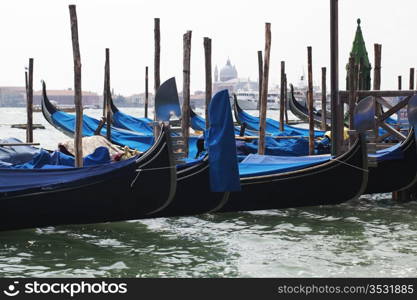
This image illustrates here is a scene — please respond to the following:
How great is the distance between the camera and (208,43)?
10.2 metres

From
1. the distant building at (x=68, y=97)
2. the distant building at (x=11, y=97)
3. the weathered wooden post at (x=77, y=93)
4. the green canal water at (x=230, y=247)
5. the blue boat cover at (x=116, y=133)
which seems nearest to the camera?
the green canal water at (x=230, y=247)

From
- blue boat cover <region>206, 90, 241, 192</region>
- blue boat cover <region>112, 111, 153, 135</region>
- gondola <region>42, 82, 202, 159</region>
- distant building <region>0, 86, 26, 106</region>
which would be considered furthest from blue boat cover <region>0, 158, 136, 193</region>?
distant building <region>0, 86, 26, 106</region>

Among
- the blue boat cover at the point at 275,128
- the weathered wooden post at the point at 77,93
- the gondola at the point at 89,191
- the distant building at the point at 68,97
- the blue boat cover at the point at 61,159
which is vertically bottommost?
the gondola at the point at 89,191

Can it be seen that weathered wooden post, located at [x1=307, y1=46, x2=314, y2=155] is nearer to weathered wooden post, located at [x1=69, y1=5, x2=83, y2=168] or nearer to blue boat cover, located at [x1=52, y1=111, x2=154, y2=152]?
blue boat cover, located at [x1=52, y1=111, x2=154, y2=152]

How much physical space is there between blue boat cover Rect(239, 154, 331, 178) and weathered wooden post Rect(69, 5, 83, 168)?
1.66 meters

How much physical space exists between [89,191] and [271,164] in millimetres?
2237

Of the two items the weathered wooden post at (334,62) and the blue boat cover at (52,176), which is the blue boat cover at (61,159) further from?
the weathered wooden post at (334,62)

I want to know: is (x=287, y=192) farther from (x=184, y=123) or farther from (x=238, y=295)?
(x=238, y=295)

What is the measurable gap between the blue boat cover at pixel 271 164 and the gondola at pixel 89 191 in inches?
49.6

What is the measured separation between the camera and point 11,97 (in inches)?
3974

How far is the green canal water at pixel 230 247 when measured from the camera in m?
5.96

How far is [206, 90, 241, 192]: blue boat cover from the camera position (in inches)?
284

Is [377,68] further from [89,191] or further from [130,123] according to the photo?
[89,191]

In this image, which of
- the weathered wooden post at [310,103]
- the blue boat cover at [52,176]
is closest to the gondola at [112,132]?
the weathered wooden post at [310,103]
